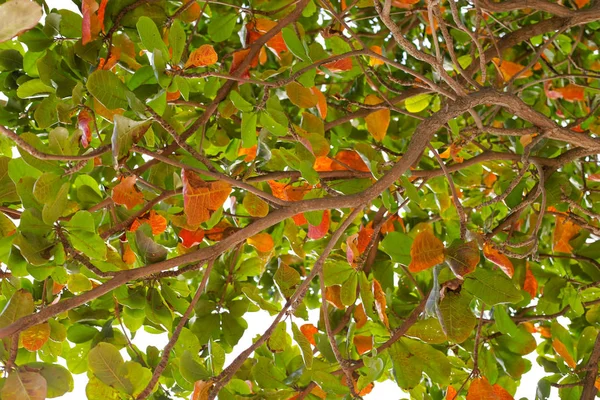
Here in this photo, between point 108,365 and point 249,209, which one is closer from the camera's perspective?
point 108,365

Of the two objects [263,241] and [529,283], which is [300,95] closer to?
[263,241]

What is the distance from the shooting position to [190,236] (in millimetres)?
817

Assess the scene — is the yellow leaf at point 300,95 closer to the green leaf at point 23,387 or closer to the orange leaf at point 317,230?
the orange leaf at point 317,230

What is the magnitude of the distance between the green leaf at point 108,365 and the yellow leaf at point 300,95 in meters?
0.34

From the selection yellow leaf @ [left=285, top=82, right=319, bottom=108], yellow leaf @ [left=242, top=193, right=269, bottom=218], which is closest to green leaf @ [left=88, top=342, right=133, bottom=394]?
yellow leaf @ [left=242, top=193, right=269, bottom=218]

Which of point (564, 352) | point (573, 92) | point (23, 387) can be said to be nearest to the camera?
point (23, 387)

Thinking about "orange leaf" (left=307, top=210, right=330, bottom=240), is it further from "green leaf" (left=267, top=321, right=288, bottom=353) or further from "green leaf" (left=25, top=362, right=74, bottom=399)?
"green leaf" (left=25, top=362, right=74, bottom=399)

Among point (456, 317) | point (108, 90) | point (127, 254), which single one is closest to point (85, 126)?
point (108, 90)

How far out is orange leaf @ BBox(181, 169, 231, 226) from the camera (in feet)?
2.11

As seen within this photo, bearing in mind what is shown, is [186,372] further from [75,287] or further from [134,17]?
[134,17]

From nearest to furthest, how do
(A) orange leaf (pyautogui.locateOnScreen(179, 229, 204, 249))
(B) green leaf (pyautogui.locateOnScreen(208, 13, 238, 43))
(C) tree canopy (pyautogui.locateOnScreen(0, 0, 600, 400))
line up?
(C) tree canopy (pyautogui.locateOnScreen(0, 0, 600, 400)), (A) orange leaf (pyautogui.locateOnScreen(179, 229, 204, 249)), (B) green leaf (pyautogui.locateOnScreen(208, 13, 238, 43))

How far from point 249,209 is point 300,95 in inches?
5.7

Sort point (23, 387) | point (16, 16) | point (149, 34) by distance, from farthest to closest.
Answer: point (149, 34)
point (23, 387)
point (16, 16)

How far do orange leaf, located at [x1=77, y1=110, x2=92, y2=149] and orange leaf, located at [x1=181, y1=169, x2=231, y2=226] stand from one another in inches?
5.1
